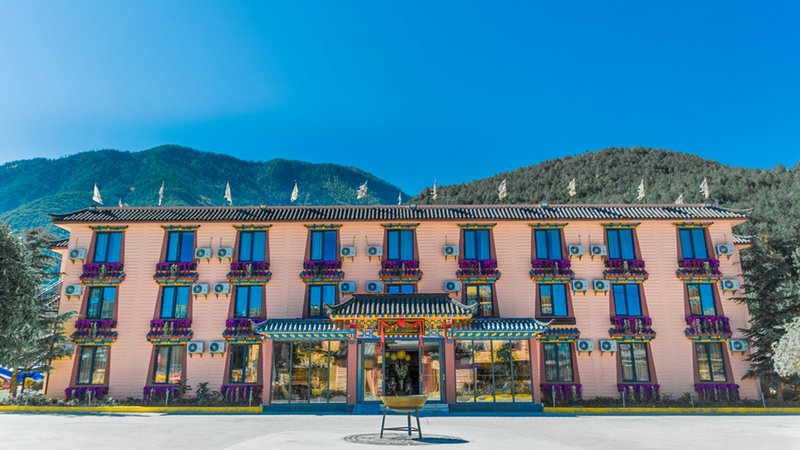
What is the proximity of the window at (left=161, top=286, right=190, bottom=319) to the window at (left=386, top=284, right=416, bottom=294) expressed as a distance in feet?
35.5

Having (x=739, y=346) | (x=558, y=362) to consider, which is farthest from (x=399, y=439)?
(x=739, y=346)

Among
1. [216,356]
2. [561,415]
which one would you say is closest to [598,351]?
[561,415]

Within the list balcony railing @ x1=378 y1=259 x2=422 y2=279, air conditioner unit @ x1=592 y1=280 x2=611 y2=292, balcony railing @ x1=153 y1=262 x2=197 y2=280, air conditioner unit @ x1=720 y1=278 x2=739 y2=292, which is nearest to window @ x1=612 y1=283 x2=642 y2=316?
air conditioner unit @ x1=592 y1=280 x2=611 y2=292

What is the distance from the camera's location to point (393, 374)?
2542cm

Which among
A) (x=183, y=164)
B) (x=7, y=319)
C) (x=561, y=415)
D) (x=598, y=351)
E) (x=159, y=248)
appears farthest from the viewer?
(x=183, y=164)

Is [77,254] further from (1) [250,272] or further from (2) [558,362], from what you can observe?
(2) [558,362]

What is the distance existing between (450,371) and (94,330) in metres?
18.5

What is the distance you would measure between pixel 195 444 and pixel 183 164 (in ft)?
389

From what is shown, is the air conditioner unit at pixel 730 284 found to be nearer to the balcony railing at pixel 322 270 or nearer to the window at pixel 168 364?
the balcony railing at pixel 322 270

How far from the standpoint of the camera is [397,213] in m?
29.6

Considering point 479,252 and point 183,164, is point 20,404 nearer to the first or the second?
point 479,252

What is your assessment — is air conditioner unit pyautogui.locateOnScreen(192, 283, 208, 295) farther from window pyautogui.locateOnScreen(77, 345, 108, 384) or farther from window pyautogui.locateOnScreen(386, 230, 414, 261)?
window pyautogui.locateOnScreen(386, 230, 414, 261)

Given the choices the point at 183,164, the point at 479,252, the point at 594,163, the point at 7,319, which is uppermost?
the point at 183,164

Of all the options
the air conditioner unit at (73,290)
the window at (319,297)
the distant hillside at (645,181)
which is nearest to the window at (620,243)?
the window at (319,297)
